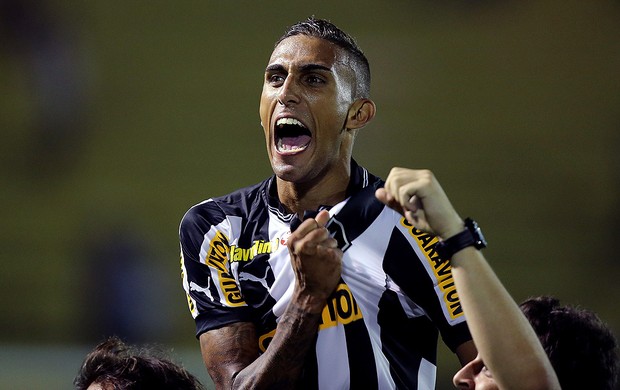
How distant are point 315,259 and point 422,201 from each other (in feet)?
1.80

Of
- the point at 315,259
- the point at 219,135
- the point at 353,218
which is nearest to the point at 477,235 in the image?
the point at 315,259

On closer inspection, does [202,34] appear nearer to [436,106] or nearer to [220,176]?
[220,176]

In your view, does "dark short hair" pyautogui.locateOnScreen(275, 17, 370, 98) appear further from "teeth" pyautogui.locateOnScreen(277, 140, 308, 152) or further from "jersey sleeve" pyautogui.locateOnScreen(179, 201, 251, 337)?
"jersey sleeve" pyautogui.locateOnScreen(179, 201, 251, 337)

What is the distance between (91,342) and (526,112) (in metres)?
3.59

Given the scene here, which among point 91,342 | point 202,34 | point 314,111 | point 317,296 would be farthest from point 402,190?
point 202,34

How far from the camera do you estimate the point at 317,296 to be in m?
3.01

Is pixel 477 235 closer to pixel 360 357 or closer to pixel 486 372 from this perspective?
pixel 486 372

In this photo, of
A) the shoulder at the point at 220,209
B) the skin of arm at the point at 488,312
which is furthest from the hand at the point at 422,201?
the shoulder at the point at 220,209

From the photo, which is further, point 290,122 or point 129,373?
point 290,122

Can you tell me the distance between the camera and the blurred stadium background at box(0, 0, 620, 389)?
7.52 meters

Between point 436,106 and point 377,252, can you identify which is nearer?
point 377,252

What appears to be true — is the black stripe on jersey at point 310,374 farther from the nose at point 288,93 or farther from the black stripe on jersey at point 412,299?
the nose at point 288,93

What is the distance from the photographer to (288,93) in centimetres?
331

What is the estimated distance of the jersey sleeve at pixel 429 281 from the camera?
3.13 m
